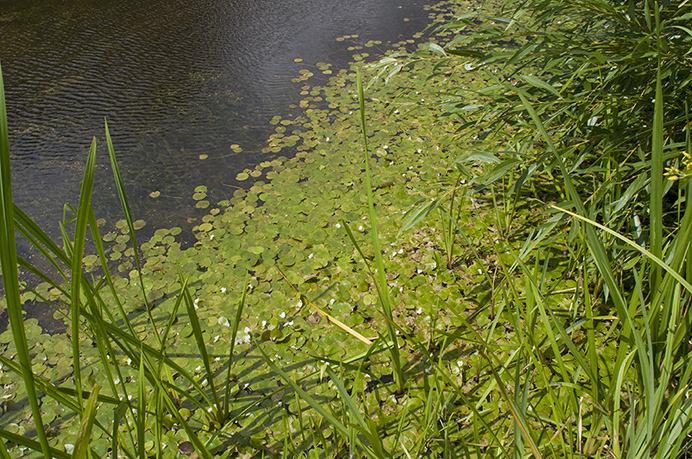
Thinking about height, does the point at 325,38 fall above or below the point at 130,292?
above

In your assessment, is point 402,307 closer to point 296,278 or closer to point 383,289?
point 296,278

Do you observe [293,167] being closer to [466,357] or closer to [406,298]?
[406,298]

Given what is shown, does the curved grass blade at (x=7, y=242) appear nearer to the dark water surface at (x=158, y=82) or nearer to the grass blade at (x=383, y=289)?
the grass blade at (x=383, y=289)

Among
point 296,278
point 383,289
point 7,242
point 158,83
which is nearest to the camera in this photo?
point 7,242

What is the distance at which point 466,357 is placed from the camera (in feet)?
5.04

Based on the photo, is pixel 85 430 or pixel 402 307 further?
pixel 402 307

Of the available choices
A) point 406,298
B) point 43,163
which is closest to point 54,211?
point 43,163

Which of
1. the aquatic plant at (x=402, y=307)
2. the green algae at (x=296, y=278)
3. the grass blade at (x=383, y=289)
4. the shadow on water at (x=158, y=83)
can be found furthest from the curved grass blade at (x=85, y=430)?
the shadow on water at (x=158, y=83)

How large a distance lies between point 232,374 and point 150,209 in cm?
108

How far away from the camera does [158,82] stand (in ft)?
10.4

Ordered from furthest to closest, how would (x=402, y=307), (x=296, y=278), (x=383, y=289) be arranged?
(x=296, y=278) → (x=402, y=307) → (x=383, y=289)

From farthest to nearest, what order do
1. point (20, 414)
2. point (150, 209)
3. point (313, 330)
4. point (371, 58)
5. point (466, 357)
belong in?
point (371, 58), point (150, 209), point (313, 330), point (466, 357), point (20, 414)

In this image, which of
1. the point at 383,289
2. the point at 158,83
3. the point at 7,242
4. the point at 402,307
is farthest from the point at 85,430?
the point at 158,83

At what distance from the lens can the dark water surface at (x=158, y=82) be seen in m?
2.40
